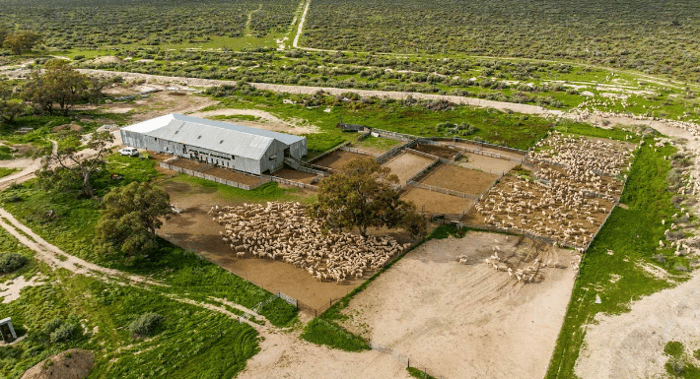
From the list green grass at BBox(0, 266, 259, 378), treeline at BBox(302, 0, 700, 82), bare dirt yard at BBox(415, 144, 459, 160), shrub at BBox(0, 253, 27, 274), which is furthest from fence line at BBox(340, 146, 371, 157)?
treeline at BBox(302, 0, 700, 82)

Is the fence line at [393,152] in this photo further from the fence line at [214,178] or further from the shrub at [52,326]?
the shrub at [52,326]

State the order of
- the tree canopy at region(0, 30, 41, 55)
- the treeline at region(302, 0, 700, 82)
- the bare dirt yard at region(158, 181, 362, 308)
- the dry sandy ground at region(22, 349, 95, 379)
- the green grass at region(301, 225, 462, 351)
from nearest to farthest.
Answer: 1. the dry sandy ground at region(22, 349, 95, 379)
2. the green grass at region(301, 225, 462, 351)
3. the bare dirt yard at region(158, 181, 362, 308)
4. the treeline at region(302, 0, 700, 82)
5. the tree canopy at region(0, 30, 41, 55)

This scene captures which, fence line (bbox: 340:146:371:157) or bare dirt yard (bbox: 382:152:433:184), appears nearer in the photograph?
bare dirt yard (bbox: 382:152:433:184)

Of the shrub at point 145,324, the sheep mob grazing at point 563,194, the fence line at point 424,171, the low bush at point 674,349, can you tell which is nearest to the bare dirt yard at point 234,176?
the fence line at point 424,171

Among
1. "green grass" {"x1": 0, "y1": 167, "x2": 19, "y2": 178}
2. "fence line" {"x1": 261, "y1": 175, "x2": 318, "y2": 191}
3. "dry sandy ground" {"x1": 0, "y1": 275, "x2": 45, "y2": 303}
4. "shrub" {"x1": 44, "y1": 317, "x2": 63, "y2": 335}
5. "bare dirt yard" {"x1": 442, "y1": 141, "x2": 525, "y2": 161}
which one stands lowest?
"green grass" {"x1": 0, "y1": 167, "x2": 19, "y2": 178}

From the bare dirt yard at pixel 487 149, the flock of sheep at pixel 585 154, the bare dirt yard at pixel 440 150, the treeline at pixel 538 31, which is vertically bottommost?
the bare dirt yard at pixel 440 150

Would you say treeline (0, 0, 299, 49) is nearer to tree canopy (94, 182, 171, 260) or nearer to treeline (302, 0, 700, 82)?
treeline (302, 0, 700, 82)
